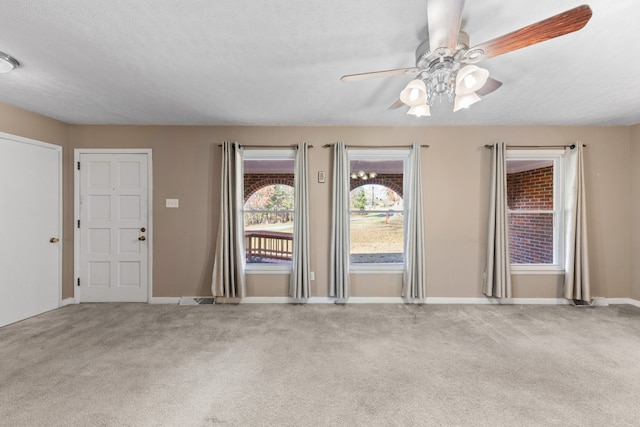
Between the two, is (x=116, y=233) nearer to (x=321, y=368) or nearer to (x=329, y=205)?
(x=329, y=205)

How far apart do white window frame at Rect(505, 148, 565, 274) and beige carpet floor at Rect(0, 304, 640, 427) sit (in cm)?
58

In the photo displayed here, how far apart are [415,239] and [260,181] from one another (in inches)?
89.7

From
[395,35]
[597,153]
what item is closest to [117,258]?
[395,35]

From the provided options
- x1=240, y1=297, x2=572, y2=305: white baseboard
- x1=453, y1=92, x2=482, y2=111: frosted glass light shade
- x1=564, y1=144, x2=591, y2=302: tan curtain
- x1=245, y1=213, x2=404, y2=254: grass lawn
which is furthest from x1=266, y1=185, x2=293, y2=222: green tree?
x1=564, y1=144, x2=591, y2=302: tan curtain

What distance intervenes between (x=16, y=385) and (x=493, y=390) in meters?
3.43

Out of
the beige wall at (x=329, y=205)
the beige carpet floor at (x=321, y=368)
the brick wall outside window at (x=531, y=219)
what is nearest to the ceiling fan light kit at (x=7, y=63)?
the beige wall at (x=329, y=205)

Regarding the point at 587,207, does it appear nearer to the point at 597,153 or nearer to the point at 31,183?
the point at 597,153

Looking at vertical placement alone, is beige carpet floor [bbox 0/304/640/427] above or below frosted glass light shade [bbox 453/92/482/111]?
below

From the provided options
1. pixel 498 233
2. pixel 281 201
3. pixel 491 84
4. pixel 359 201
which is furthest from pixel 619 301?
pixel 281 201

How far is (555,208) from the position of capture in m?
3.75

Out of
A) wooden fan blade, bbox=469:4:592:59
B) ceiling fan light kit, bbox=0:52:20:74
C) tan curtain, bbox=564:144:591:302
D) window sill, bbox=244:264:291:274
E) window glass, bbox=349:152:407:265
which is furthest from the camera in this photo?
window glass, bbox=349:152:407:265

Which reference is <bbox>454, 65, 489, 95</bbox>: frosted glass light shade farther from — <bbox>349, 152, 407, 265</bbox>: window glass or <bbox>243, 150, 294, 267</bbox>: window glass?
<bbox>243, 150, 294, 267</bbox>: window glass

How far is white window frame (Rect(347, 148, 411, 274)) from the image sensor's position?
371 cm

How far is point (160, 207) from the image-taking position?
12.1ft
